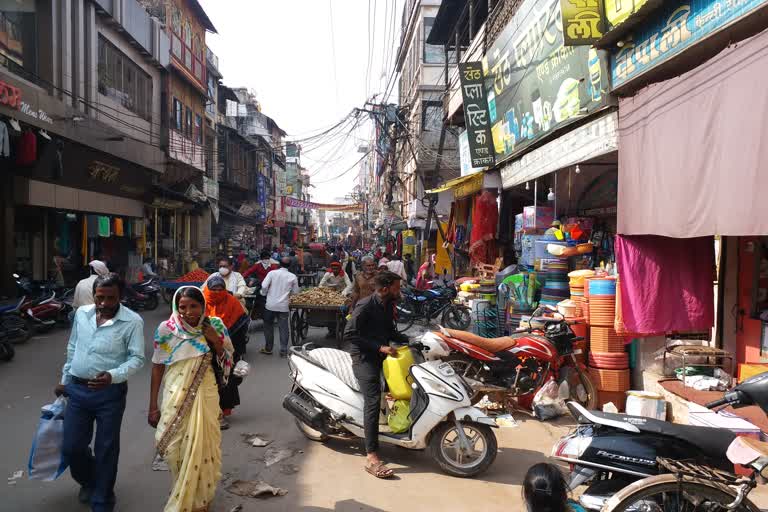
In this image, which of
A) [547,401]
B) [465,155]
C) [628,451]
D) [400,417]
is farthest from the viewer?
[465,155]

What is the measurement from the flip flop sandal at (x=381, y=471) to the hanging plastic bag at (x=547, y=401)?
95.0 inches

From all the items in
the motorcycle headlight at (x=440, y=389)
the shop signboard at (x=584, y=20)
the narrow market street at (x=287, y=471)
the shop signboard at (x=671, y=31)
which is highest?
the shop signboard at (x=584, y=20)

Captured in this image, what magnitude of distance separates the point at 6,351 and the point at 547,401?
819cm

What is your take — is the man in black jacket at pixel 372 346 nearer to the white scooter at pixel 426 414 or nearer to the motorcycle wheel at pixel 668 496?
the white scooter at pixel 426 414

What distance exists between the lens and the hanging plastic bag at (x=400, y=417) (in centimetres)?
512

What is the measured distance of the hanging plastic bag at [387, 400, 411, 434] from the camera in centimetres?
512

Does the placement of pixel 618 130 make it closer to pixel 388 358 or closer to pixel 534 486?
pixel 388 358

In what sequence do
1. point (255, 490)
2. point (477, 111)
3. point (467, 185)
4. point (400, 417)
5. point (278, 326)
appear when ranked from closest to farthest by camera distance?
1. point (255, 490)
2. point (400, 417)
3. point (278, 326)
4. point (477, 111)
5. point (467, 185)

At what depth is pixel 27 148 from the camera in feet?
42.5

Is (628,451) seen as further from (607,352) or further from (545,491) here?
(607,352)

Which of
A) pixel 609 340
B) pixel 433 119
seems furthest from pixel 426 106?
pixel 609 340

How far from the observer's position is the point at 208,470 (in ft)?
12.6

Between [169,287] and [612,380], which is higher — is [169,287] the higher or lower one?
the higher one

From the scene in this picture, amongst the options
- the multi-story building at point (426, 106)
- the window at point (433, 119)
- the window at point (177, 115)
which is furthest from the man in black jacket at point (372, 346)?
the window at point (433, 119)
